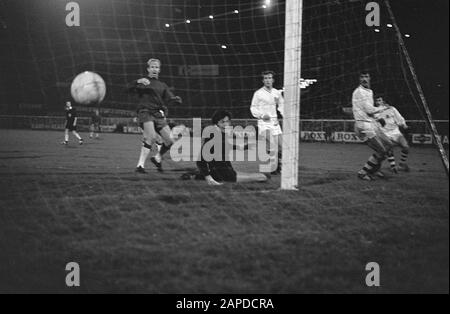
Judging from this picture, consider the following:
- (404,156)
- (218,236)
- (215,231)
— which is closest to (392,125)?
(404,156)

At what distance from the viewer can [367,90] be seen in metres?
8.34

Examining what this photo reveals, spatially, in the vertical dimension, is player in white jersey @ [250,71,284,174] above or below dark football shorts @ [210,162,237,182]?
above

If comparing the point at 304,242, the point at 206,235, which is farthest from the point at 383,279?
the point at 206,235

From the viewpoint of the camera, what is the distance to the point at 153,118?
27.4 ft

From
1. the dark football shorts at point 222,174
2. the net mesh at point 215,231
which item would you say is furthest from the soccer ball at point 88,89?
the dark football shorts at point 222,174

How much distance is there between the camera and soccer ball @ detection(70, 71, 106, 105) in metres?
9.80

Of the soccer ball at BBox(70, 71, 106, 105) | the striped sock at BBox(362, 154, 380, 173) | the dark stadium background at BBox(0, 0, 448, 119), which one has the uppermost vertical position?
the dark stadium background at BBox(0, 0, 448, 119)

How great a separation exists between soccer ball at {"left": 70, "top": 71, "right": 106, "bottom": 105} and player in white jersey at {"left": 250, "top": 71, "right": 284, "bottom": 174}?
3426mm

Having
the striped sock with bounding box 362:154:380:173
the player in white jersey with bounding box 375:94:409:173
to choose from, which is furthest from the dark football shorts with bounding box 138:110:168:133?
the player in white jersey with bounding box 375:94:409:173

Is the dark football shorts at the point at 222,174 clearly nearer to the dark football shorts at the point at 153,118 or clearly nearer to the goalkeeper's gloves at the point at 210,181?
the goalkeeper's gloves at the point at 210,181

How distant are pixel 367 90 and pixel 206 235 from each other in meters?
5.07

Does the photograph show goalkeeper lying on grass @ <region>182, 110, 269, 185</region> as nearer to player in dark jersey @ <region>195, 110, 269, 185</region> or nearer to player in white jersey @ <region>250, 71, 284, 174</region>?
player in dark jersey @ <region>195, 110, 269, 185</region>
